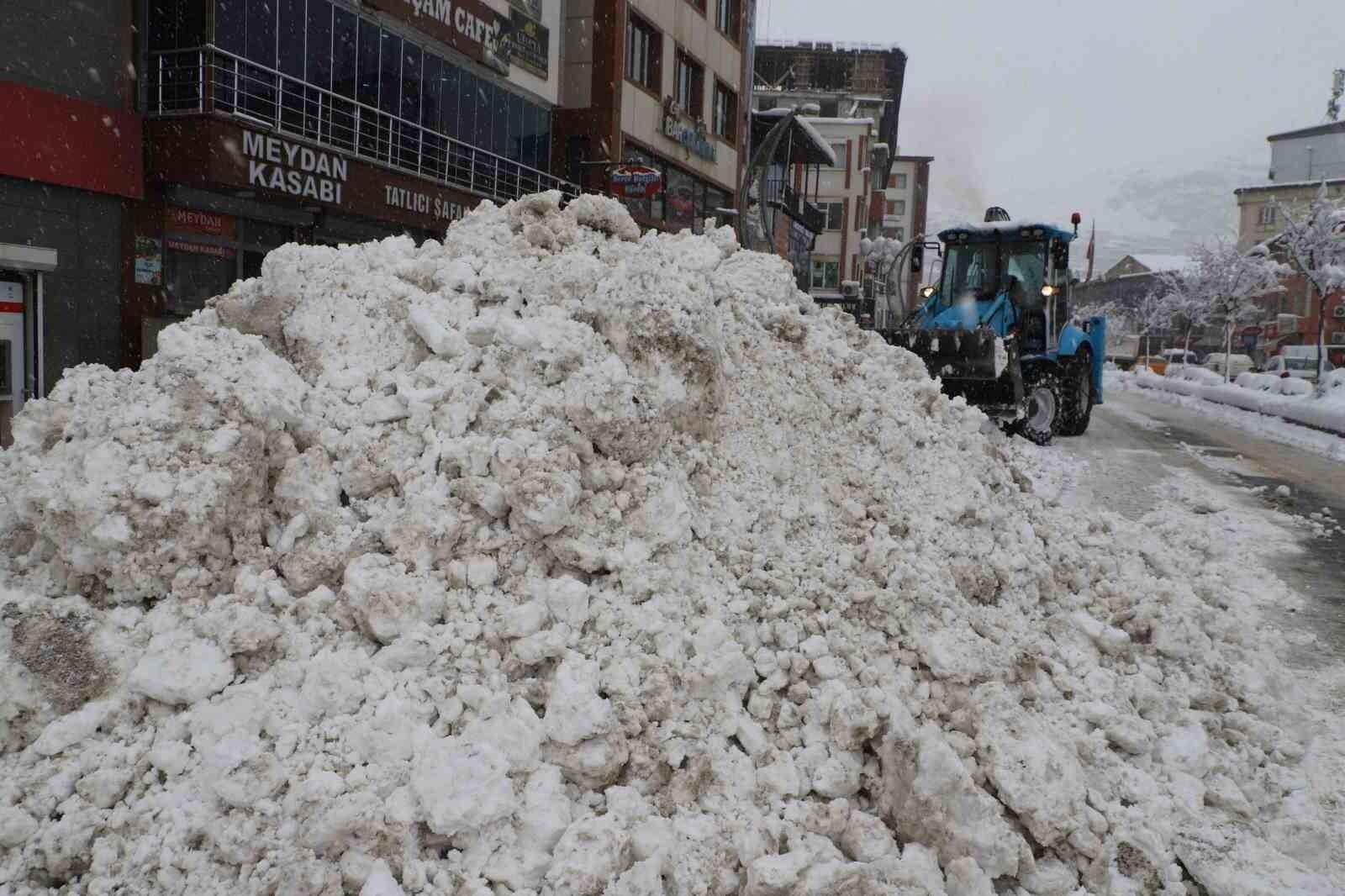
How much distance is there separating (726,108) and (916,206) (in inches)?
1942

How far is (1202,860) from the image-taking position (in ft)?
11.3

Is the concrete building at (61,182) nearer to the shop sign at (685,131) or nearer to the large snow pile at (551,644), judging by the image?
the large snow pile at (551,644)

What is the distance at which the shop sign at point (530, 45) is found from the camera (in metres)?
17.8

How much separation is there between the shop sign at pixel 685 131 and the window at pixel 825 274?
24.8 meters

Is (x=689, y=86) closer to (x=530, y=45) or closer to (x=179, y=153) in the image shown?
(x=530, y=45)

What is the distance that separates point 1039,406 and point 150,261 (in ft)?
40.8

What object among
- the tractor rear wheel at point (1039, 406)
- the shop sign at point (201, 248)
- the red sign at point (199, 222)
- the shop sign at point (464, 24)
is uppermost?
the shop sign at point (464, 24)

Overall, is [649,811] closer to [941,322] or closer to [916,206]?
[941,322]

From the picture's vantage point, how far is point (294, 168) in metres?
12.0

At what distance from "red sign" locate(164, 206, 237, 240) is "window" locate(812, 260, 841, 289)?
40.2 metres

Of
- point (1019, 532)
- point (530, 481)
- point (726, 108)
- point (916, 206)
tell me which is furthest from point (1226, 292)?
point (530, 481)

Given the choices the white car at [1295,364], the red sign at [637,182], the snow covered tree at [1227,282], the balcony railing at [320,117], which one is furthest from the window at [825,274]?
the balcony railing at [320,117]

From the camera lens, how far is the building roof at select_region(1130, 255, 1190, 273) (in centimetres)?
7344

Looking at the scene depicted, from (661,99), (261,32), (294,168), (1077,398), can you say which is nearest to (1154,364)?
(661,99)
